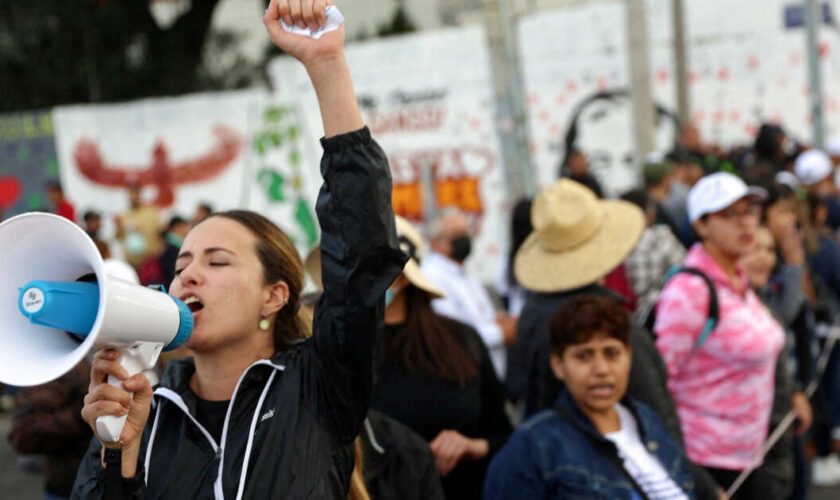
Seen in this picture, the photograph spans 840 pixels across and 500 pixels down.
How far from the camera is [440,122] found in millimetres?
15297

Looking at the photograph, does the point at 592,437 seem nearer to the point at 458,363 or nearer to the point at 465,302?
the point at 458,363

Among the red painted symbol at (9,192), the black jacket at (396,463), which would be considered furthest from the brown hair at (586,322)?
the red painted symbol at (9,192)

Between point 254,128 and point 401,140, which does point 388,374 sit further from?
point 254,128

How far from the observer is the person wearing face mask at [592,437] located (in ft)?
10.3

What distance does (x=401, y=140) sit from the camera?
15.6 metres

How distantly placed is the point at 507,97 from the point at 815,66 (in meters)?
4.70

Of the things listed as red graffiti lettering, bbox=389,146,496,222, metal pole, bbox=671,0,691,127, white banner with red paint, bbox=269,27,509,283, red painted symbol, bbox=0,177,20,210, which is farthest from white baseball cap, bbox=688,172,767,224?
red painted symbol, bbox=0,177,20,210

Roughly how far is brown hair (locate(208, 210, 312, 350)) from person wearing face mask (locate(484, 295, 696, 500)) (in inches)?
39.2

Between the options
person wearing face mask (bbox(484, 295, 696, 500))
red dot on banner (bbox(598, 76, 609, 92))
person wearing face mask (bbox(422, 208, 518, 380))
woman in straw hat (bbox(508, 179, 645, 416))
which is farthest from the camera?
red dot on banner (bbox(598, 76, 609, 92))

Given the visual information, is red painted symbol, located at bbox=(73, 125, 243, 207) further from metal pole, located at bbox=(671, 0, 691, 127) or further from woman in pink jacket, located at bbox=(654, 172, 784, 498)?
woman in pink jacket, located at bbox=(654, 172, 784, 498)

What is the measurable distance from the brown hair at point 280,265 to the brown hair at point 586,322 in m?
1.21

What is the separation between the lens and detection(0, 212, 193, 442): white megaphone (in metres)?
1.85

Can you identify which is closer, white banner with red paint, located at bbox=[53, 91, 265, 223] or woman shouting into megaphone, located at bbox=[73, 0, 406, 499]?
woman shouting into megaphone, located at bbox=[73, 0, 406, 499]

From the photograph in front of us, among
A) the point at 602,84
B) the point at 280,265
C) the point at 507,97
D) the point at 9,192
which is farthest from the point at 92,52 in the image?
the point at 280,265
